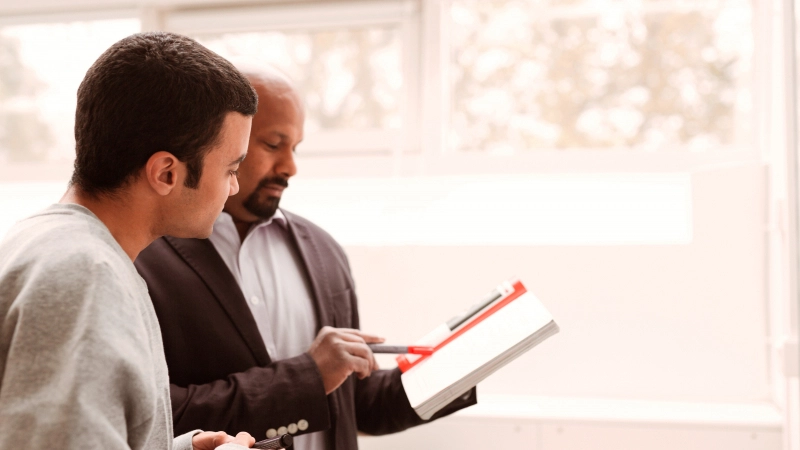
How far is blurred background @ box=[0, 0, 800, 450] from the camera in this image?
230 centimetres

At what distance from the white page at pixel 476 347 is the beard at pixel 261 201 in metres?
0.45

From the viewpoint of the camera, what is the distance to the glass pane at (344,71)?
273cm

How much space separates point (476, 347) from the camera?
1.38 metres

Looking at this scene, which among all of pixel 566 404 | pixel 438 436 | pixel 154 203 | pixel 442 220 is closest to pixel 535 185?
pixel 442 220

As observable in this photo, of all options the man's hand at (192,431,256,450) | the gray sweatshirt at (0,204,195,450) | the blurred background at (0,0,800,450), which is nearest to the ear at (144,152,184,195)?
the gray sweatshirt at (0,204,195,450)

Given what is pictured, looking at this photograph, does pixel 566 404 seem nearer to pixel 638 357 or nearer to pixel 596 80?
pixel 638 357

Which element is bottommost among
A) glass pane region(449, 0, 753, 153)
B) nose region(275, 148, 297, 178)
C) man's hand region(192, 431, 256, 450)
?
man's hand region(192, 431, 256, 450)

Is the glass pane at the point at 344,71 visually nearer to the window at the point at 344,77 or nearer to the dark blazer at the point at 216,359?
the window at the point at 344,77

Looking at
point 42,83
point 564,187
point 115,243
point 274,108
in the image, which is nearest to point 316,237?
point 274,108

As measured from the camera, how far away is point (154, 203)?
89 cm

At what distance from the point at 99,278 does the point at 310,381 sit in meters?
0.68

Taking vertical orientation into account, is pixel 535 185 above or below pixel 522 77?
below

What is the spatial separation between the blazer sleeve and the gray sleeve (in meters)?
0.55

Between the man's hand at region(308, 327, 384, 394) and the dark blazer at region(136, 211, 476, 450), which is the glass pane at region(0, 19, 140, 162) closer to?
the dark blazer at region(136, 211, 476, 450)
